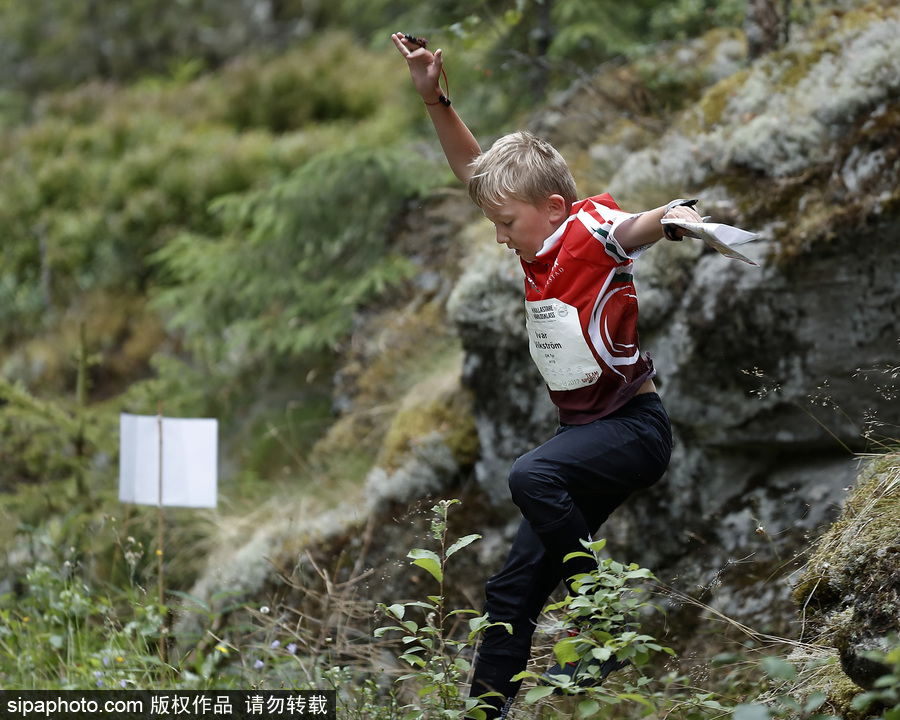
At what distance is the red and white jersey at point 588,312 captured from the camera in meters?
2.09

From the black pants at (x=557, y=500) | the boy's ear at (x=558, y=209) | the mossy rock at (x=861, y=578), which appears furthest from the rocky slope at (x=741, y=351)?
the boy's ear at (x=558, y=209)

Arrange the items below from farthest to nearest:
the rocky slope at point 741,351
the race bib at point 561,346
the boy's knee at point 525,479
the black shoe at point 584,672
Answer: the rocky slope at point 741,351 → the race bib at point 561,346 → the boy's knee at point 525,479 → the black shoe at point 584,672

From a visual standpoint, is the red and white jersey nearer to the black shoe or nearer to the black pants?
the black pants

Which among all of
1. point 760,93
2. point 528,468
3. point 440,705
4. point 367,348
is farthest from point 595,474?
point 367,348

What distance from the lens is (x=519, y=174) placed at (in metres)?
2.09

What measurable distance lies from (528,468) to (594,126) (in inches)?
135


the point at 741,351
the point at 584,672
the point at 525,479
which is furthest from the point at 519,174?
the point at 741,351

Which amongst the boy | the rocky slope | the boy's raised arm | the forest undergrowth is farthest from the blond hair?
the rocky slope

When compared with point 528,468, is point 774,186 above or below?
above

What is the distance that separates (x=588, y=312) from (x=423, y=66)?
879mm

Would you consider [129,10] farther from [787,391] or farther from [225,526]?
[787,391]

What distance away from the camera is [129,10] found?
539 inches

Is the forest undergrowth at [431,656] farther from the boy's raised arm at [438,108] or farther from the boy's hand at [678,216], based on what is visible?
the boy's raised arm at [438,108]

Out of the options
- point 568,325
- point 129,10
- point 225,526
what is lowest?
point 225,526
